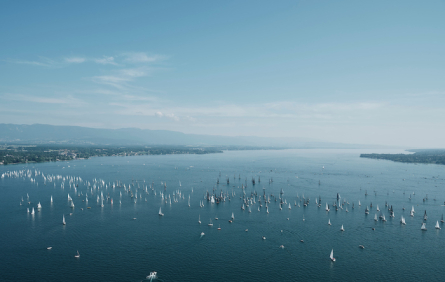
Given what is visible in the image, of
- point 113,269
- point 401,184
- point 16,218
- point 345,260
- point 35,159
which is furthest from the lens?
point 35,159

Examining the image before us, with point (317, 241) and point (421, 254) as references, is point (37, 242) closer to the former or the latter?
point (317, 241)

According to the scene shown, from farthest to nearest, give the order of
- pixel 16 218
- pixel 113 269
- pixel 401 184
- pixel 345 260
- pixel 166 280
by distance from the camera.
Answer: pixel 401 184 < pixel 16 218 < pixel 345 260 < pixel 113 269 < pixel 166 280

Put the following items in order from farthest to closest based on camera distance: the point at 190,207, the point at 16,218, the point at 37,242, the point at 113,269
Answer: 1. the point at 190,207
2. the point at 16,218
3. the point at 37,242
4. the point at 113,269

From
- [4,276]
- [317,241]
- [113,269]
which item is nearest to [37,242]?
[4,276]

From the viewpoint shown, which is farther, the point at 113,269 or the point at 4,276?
the point at 113,269

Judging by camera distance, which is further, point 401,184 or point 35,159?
point 35,159

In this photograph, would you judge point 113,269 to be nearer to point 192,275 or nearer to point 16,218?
point 192,275

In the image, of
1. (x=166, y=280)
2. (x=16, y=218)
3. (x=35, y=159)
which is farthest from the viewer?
(x=35, y=159)

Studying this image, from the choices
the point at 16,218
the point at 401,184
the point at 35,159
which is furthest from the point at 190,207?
the point at 35,159

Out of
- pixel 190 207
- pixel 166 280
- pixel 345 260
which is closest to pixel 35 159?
pixel 190 207
